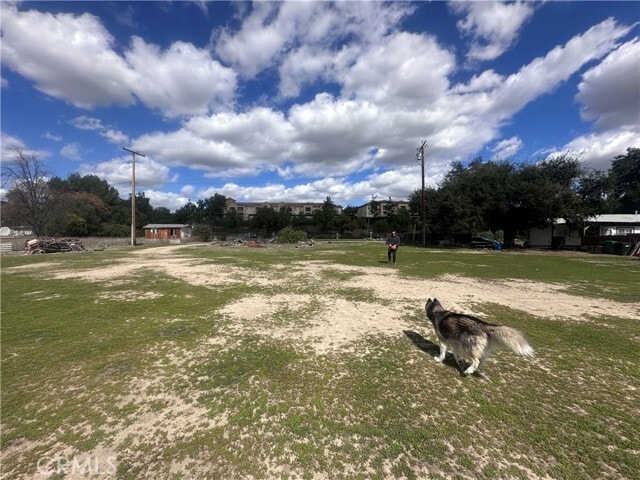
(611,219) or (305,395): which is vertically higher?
(611,219)

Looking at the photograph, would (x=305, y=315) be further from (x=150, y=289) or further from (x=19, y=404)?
(x=150, y=289)

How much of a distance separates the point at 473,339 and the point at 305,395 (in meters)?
2.25

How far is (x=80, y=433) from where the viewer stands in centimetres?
264

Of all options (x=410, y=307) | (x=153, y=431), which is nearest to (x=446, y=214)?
(x=410, y=307)

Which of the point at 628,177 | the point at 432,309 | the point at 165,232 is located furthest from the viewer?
the point at 165,232

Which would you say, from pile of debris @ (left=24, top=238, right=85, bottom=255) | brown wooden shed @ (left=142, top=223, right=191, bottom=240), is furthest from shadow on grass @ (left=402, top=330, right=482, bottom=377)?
brown wooden shed @ (left=142, top=223, right=191, bottom=240)

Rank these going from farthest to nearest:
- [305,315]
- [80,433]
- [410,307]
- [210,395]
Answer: [410,307] < [305,315] < [210,395] < [80,433]

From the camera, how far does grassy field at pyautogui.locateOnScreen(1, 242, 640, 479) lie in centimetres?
235

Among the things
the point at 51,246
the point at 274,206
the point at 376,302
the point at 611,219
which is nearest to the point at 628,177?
the point at 611,219

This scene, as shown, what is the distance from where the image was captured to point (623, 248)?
71.2ft

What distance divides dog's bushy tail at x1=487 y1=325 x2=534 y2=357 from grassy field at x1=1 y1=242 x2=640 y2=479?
1.84 feet

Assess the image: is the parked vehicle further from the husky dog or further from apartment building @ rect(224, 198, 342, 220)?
apartment building @ rect(224, 198, 342, 220)

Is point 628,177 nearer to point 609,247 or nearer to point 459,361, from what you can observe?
point 609,247

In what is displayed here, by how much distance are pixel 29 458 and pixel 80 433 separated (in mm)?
343
